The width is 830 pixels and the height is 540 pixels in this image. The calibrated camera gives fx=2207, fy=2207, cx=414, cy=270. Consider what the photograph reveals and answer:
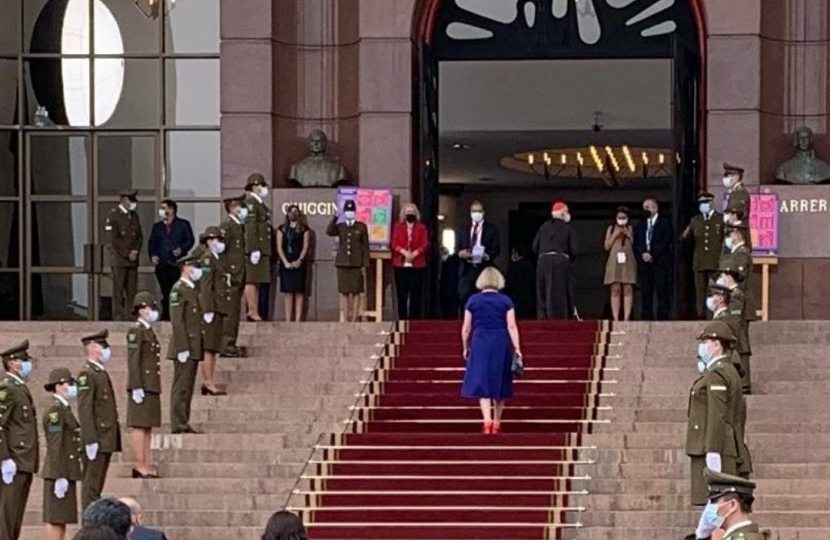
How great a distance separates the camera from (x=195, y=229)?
30.0m

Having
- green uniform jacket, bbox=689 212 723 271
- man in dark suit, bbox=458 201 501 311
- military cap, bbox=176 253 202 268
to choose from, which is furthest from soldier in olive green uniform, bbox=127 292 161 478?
green uniform jacket, bbox=689 212 723 271

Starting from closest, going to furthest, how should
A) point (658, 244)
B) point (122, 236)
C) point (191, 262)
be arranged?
1. point (191, 262)
2. point (122, 236)
3. point (658, 244)

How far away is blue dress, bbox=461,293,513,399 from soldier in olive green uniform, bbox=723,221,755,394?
230 centimetres

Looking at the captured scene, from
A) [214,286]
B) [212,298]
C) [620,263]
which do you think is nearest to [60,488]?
[212,298]

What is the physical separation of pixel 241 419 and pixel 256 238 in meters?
3.79

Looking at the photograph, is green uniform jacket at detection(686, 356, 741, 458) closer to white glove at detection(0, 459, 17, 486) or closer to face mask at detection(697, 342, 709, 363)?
face mask at detection(697, 342, 709, 363)

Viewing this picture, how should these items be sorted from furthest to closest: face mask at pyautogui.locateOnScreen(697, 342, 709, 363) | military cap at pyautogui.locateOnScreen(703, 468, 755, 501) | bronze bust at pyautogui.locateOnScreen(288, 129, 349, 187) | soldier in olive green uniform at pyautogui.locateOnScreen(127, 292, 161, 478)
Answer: bronze bust at pyautogui.locateOnScreen(288, 129, 349, 187) < soldier in olive green uniform at pyautogui.locateOnScreen(127, 292, 161, 478) < face mask at pyautogui.locateOnScreen(697, 342, 709, 363) < military cap at pyautogui.locateOnScreen(703, 468, 755, 501)

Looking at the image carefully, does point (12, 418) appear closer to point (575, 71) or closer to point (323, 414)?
point (323, 414)

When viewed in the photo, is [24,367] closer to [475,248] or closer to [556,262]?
[556,262]

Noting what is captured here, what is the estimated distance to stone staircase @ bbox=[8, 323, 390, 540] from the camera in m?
19.4

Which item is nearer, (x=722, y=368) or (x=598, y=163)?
(x=722, y=368)

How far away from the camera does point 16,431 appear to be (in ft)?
59.2

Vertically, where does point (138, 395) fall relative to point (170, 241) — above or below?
below

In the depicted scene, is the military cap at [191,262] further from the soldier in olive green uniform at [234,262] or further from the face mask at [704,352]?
the face mask at [704,352]
